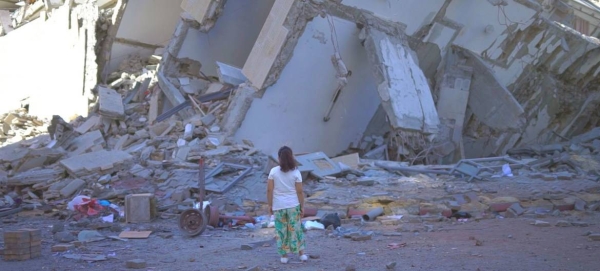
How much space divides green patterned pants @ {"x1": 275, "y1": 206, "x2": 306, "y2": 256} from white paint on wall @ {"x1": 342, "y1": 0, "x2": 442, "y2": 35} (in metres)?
7.64

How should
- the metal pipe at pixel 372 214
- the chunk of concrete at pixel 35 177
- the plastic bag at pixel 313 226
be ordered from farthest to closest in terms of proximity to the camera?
the chunk of concrete at pixel 35 177 < the metal pipe at pixel 372 214 < the plastic bag at pixel 313 226

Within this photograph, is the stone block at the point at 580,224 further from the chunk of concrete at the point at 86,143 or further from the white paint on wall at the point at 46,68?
the white paint on wall at the point at 46,68

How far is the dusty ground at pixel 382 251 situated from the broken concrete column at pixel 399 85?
4.36m

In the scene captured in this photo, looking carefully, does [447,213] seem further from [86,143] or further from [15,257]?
[86,143]

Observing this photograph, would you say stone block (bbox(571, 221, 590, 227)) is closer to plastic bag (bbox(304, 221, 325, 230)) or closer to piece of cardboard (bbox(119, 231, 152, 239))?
plastic bag (bbox(304, 221, 325, 230))

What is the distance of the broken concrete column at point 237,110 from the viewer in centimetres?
1229

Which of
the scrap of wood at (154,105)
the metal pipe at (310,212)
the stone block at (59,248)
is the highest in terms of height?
the metal pipe at (310,212)

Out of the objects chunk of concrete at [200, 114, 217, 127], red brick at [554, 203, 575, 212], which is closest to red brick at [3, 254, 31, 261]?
red brick at [554, 203, 575, 212]

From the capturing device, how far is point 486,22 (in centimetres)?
→ 1591

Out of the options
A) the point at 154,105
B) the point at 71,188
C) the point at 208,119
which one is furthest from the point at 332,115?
the point at 71,188

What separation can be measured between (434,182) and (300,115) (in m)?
3.49

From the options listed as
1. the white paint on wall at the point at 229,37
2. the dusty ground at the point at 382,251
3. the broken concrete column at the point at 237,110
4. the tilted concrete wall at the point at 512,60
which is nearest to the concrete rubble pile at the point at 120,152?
the broken concrete column at the point at 237,110

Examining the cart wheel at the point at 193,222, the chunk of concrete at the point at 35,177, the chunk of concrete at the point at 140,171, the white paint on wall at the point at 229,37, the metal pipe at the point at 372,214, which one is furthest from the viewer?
the white paint on wall at the point at 229,37

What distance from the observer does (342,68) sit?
12.7m
